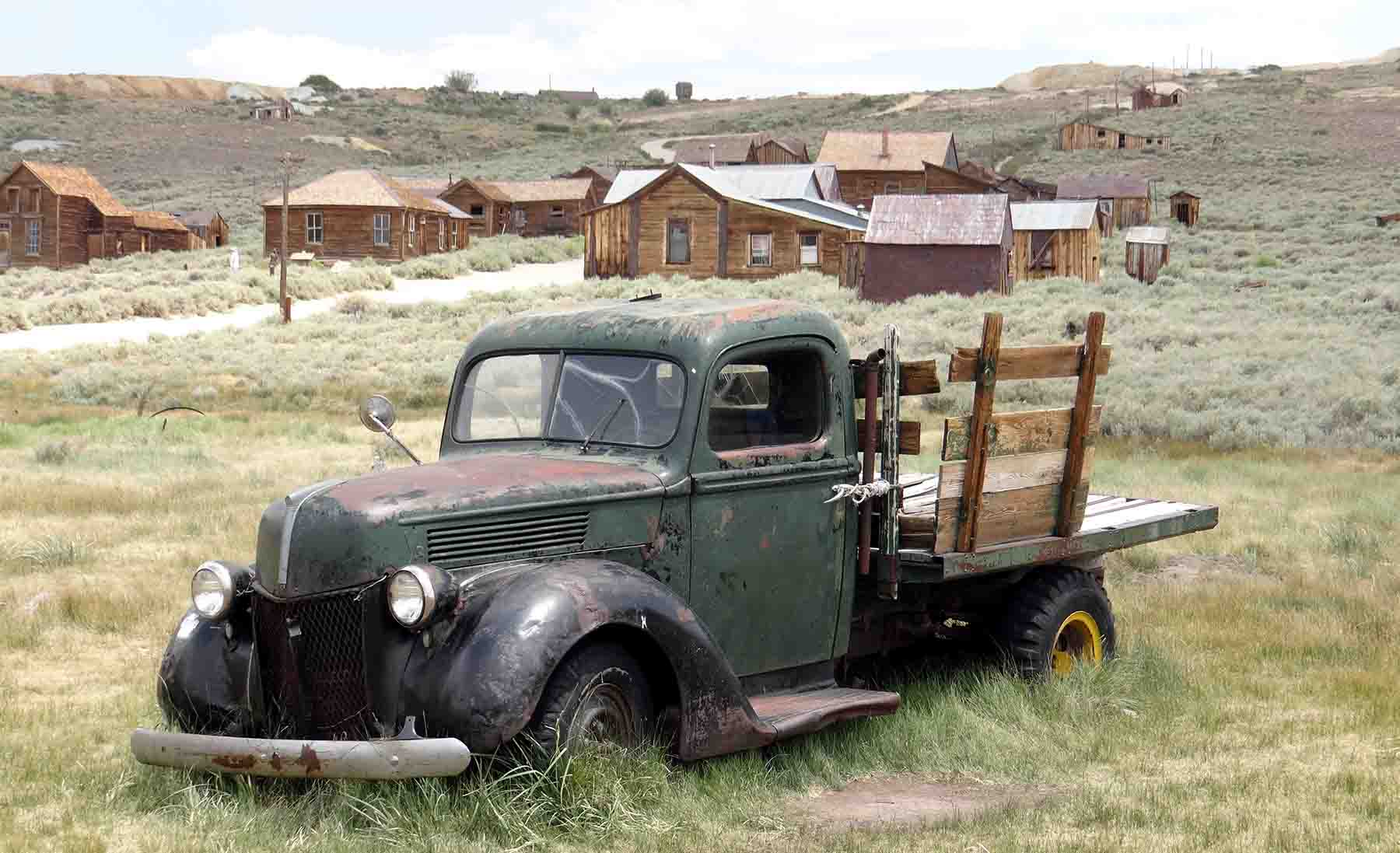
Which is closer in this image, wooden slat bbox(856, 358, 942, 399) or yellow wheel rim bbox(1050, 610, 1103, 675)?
wooden slat bbox(856, 358, 942, 399)

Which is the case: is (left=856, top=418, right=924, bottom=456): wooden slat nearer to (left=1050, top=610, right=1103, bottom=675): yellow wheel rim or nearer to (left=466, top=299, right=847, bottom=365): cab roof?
(left=466, top=299, right=847, bottom=365): cab roof

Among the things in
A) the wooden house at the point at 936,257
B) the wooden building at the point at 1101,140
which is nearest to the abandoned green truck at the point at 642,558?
the wooden house at the point at 936,257

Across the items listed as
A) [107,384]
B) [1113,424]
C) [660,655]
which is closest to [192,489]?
[660,655]

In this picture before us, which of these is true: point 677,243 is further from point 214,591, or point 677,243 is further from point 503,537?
point 503,537

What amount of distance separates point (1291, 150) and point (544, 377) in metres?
79.6

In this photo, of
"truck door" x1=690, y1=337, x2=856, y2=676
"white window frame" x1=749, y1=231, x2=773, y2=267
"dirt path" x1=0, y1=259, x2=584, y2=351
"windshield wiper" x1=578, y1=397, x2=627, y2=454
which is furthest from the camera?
"white window frame" x1=749, y1=231, x2=773, y2=267

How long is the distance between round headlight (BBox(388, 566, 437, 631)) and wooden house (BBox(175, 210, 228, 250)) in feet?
215

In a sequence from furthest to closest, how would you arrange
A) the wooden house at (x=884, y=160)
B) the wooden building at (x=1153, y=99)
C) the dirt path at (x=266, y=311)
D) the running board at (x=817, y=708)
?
the wooden building at (x=1153, y=99) → the wooden house at (x=884, y=160) → the dirt path at (x=266, y=311) → the running board at (x=817, y=708)

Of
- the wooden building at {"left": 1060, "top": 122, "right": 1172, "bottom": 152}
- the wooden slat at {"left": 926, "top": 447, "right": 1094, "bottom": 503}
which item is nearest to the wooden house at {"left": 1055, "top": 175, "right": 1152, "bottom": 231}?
Result: the wooden building at {"left": 1060, "top": 122, "right": 1172, "bottom": 152}

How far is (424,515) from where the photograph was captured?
541cm

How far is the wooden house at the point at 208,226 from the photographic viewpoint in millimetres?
67938

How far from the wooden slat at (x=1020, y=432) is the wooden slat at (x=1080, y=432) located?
32 millimetres

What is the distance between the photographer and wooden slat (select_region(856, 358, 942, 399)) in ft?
22.4

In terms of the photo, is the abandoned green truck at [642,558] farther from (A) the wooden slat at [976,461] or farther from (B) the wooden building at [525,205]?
(B) the wooden building at [525,205]
